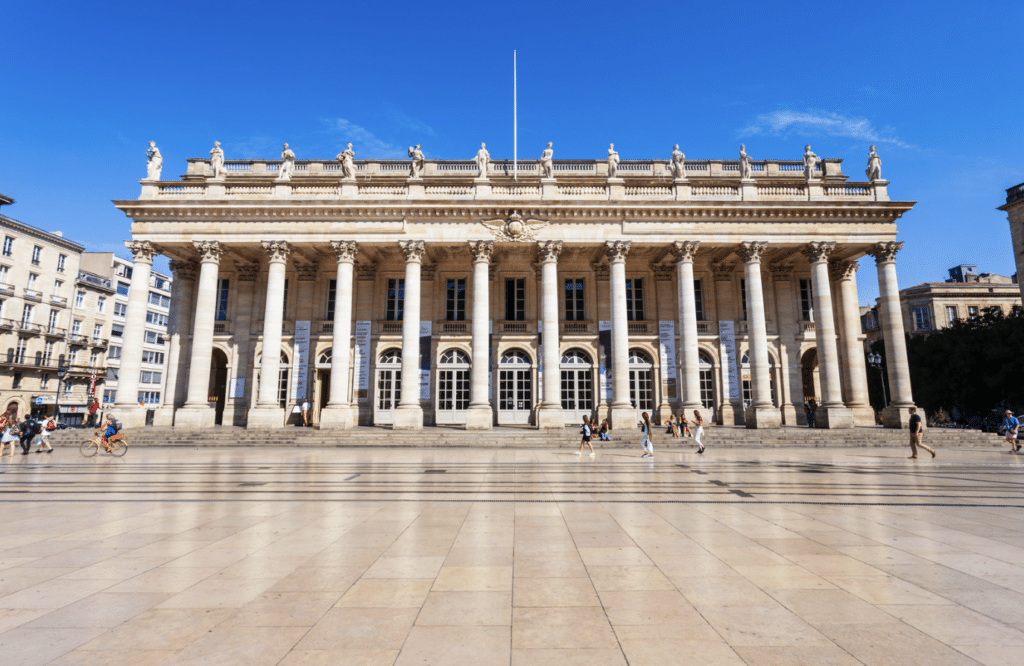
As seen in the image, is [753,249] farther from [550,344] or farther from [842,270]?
[550,344]

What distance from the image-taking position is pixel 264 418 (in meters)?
25.1

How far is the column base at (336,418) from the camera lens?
24906 mm

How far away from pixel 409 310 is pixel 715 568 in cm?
2279

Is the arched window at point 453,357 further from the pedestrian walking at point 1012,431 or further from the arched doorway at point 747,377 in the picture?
the pedestrian walking at point 1012,431

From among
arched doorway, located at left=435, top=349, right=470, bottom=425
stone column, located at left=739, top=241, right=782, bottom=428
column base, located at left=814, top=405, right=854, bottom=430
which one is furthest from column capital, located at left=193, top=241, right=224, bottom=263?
column base, located at left=814, top=405, right=854, bottom=430

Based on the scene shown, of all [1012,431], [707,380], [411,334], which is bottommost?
[1012,431]

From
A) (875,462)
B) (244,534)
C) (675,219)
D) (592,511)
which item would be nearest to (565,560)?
(592,511)

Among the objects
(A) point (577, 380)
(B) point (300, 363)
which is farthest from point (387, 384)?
(A) point (577, 380)

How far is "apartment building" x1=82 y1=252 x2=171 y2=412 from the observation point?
5325 centimetres

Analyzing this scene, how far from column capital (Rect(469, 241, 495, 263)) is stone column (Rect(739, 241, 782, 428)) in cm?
1294

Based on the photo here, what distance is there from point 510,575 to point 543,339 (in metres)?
21.4

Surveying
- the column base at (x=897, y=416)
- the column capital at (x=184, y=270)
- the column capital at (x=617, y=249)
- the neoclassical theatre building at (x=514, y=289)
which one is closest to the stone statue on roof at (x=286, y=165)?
the neoclassical theatre building at (x=514, y=289)

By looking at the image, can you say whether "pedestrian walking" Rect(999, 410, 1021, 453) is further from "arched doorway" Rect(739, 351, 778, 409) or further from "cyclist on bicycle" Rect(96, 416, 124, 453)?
"cyclist on bicycle" Rect(96, 416, 124, 453)

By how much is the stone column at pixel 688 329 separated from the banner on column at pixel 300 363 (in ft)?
67.2
